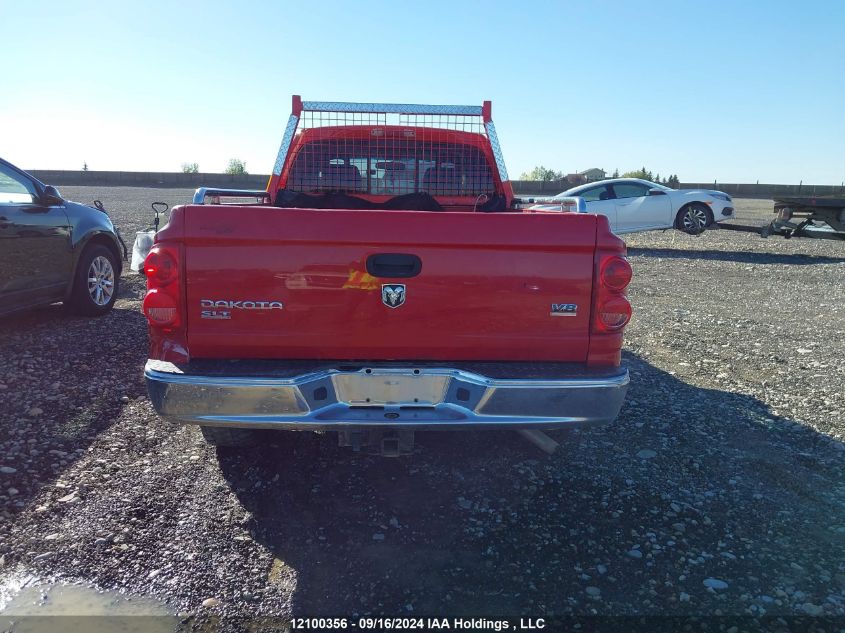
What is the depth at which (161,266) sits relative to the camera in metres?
2.90

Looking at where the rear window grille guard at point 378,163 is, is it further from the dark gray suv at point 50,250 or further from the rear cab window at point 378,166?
the dark gray suv at point 50,250

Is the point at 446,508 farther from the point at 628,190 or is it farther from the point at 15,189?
the point at 628,190

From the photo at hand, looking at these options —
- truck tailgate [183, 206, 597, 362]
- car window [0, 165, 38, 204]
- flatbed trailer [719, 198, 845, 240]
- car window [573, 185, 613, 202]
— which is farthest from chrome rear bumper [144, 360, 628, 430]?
flatbed trailer [719, 198, 845, 240]

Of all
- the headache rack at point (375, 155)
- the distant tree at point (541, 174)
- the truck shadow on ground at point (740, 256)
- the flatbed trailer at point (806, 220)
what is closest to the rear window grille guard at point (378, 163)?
the headache rack at point (375, 155)

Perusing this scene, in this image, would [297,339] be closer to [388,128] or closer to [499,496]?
[499,496]

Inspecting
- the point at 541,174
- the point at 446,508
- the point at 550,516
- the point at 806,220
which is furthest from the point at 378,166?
the point at 541,174

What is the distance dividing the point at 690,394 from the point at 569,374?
8.07ft

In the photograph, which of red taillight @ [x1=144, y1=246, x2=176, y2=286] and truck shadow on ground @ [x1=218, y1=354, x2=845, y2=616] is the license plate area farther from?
red taillight @ [x1=144, y1=246, x2=176, y2=286]

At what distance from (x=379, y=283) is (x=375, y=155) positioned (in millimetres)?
2742

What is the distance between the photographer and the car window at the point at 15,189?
5918mm

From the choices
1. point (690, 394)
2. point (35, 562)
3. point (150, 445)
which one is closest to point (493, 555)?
point (35, 562)

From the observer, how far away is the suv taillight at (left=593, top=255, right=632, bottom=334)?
9.82 ft

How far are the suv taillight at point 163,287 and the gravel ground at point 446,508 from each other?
998 millimetres

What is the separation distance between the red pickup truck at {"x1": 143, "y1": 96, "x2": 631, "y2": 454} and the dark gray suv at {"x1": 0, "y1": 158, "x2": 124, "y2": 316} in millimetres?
3694
